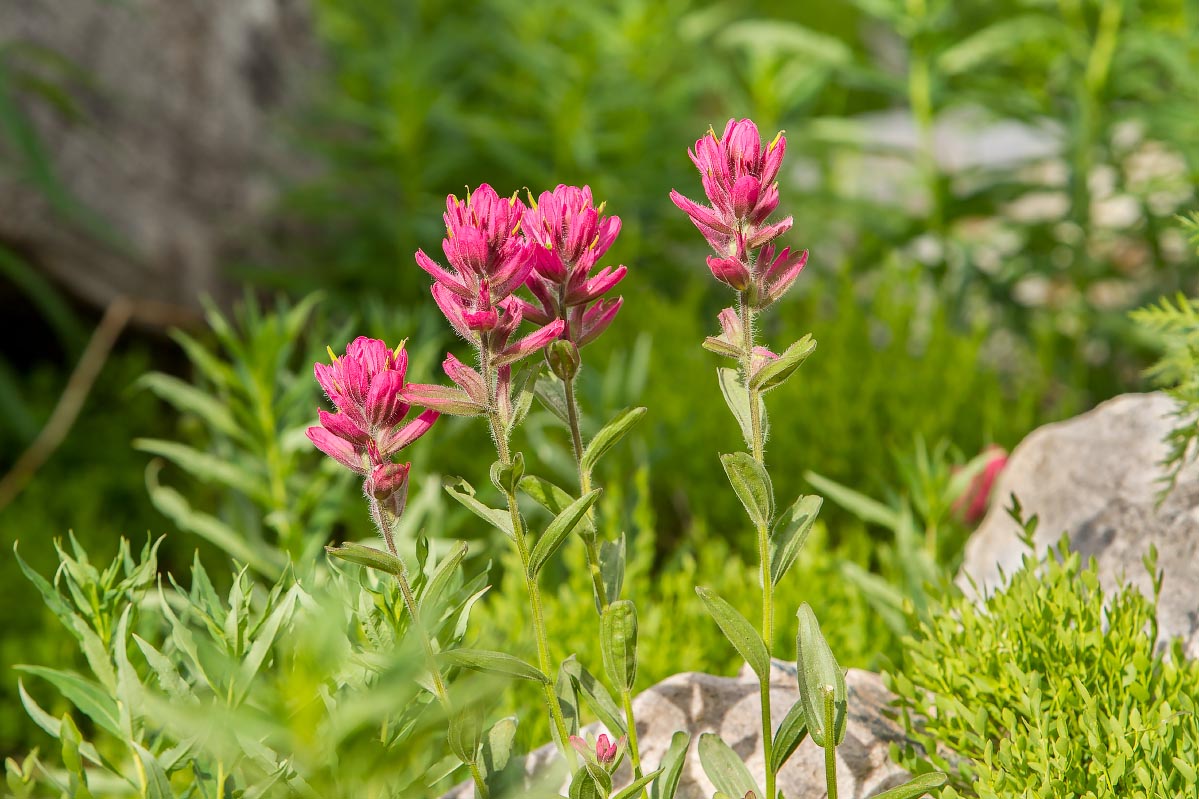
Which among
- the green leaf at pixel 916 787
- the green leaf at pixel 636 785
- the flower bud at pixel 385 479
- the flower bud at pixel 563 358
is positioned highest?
the flower bud at pixel 563 358

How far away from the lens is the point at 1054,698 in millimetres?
1321

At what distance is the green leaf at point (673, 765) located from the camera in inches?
46.4

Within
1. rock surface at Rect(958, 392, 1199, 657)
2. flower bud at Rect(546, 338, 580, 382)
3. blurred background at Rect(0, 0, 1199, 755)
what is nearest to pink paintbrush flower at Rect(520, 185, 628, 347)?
flower bud at Rect(546, 338, 580, 382)

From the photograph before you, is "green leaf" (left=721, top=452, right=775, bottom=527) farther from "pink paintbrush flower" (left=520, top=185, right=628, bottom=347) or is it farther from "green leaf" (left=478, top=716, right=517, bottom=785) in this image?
"green leaf" (left=478, top=716, right=517, bottom=785)

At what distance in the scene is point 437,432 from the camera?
267 cm

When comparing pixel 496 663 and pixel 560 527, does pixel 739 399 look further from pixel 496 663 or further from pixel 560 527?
pixel 496 663

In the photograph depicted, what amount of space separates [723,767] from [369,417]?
1.87ft

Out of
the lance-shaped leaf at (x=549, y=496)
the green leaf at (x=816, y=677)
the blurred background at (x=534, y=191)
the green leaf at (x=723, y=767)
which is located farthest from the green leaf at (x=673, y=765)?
the blurred background at (x=534, y=191)

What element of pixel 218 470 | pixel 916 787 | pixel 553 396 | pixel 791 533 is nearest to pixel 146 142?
pixel 218 470

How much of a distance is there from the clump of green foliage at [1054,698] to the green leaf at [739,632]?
0.27m

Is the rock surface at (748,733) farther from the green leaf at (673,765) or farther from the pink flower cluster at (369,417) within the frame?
the pink flower cluster at (369,417)

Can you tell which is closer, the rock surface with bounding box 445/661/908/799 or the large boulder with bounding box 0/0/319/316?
the rock surface with bounding box 445/661/908/799

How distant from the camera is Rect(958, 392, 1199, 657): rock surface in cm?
161

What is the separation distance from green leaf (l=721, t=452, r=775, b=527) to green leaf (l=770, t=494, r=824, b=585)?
4 cm
